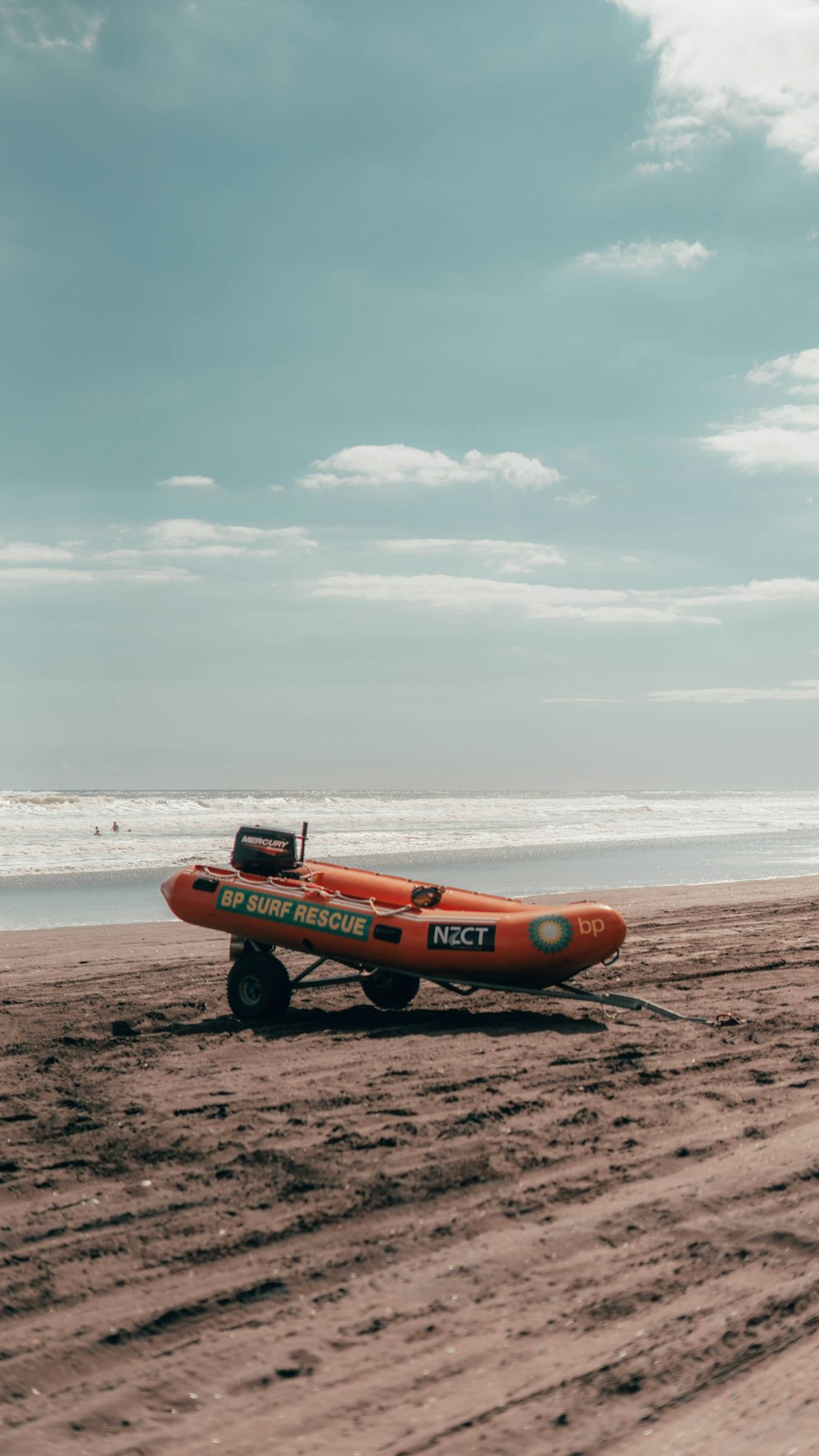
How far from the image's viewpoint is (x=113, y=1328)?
128 inches

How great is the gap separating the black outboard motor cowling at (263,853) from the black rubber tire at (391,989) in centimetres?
115

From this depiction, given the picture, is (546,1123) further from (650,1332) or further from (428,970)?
(428,970)

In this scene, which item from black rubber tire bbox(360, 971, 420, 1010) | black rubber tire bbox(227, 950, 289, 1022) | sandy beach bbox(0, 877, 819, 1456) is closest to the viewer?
sandy beach bbox(0, 877, 819, 1456)

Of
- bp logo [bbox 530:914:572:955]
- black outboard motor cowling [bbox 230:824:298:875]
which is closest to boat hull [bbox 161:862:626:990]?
bp logo [bbox 530:914:572:955]

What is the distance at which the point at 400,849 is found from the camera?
24.2m

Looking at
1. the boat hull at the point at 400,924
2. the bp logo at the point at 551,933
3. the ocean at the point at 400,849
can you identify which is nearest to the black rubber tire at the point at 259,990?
the boat hull at the point at 400,924

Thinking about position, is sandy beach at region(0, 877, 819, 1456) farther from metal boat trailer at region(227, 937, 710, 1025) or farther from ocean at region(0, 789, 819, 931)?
ocean at region(0, 789, 819, 931)

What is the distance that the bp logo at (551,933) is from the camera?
7.02 m

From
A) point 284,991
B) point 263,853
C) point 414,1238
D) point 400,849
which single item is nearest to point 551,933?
point 284,991

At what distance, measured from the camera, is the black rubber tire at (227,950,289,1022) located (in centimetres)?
724

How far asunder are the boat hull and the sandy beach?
0.41 meters

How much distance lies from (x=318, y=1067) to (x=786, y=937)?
6363mm

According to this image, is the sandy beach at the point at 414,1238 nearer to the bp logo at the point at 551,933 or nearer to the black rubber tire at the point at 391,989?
the bp logo at the point at 551,933

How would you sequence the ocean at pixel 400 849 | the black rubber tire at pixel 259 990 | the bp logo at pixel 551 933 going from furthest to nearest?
1. the ocean at pixel 400 849
2. the black rubber tire at pixel 259 990
3. the bp logo at pixel 551 933
